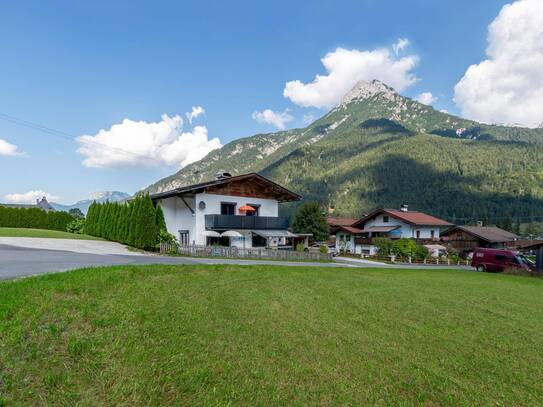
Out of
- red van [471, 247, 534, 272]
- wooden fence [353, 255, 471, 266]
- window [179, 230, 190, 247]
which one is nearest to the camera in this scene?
red van [471, 247, 534, 272]

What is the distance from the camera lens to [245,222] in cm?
2903

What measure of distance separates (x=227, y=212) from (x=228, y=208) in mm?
405

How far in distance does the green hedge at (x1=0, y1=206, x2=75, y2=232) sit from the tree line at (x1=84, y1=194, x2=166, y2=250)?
11.0 metres

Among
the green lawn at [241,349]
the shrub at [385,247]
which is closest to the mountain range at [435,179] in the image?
the shrub at [385,247]

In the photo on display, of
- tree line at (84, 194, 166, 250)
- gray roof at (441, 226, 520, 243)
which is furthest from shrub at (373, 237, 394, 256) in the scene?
tree line at (84, 194, 166, 250)

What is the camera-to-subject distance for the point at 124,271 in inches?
370

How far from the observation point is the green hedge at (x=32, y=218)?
123 ft

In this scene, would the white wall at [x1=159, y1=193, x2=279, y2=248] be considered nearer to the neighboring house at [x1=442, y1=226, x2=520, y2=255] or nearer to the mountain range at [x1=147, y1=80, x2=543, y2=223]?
the neighboring house at [x1=442, y1=226, x2=520, y2=255]

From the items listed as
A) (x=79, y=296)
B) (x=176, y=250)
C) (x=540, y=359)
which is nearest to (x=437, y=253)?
(x=176, y=250)

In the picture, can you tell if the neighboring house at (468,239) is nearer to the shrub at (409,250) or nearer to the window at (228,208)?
the shrub at (409,250)

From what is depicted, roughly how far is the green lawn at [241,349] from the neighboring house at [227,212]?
1943 centimetres

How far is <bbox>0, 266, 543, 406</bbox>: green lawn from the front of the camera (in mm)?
3949

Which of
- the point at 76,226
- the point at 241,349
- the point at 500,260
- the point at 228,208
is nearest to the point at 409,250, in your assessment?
the point at 500,260

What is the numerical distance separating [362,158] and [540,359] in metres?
190
